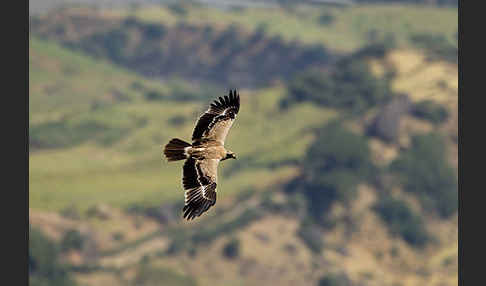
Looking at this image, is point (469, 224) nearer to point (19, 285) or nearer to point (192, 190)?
point (19, 285)

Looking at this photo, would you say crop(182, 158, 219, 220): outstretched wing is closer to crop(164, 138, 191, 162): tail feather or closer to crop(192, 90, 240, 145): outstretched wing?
crop(164, 138, 191, 162): tail feather

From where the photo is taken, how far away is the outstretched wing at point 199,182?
50.3 m

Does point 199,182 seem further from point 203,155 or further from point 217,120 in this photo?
point 217,120

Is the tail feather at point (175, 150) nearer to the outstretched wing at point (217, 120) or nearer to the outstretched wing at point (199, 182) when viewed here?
the outstretched wing at point (199, 182)

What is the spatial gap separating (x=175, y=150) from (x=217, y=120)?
408 cm

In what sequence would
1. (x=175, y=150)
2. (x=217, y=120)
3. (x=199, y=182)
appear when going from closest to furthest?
1. (x=175, y=150)
2. (x=199, y=182)
3. (x=217, y=120)

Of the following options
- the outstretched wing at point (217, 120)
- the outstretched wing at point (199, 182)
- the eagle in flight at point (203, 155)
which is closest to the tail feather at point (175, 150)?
the eagle in flight at point (203, 155)

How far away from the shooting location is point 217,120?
5422cm

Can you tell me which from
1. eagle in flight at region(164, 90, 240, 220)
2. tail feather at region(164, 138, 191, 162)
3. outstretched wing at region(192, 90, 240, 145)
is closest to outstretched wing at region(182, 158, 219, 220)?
eagle in flight at region(164, 90, 240, 220)

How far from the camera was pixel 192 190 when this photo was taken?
50.8 metres

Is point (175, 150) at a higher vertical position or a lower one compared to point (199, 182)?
higher

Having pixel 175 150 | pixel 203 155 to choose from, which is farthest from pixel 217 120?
pixel 175 150

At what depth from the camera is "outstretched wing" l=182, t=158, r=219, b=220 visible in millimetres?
50344

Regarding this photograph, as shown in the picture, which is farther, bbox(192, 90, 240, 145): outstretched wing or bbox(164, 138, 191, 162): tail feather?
bbox(192, 90, 240, 145): outstretched wing
